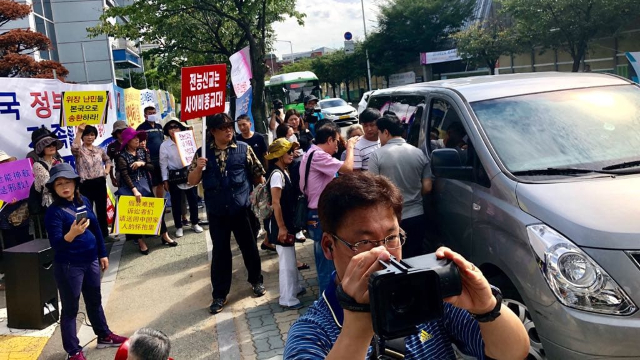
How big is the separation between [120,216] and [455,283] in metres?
6.16

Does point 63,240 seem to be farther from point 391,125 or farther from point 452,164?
point 452,164

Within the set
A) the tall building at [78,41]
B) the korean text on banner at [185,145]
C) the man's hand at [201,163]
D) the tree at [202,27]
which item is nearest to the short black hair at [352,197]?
the man's hand at [201,163]

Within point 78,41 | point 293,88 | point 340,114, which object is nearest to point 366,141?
point 340,114

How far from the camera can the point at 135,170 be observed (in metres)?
7.27

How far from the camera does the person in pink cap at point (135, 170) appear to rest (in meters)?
7.12

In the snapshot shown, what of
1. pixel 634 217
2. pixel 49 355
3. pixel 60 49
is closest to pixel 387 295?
pixel 634 217

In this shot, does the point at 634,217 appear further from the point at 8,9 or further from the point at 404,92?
the point at 8,9

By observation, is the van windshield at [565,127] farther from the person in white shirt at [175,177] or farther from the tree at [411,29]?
the tree at [411,29]

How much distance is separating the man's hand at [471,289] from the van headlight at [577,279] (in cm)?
141

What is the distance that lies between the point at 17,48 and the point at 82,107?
13539 mm

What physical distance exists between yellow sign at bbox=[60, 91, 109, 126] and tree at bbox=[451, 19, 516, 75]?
80.4 feet

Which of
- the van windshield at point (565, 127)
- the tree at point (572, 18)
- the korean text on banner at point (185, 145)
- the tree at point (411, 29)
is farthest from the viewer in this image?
the tree at point (411, 29)

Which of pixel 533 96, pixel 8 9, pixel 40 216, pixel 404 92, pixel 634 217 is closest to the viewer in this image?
pixel 634 217

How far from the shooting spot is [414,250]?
430 centimetres
